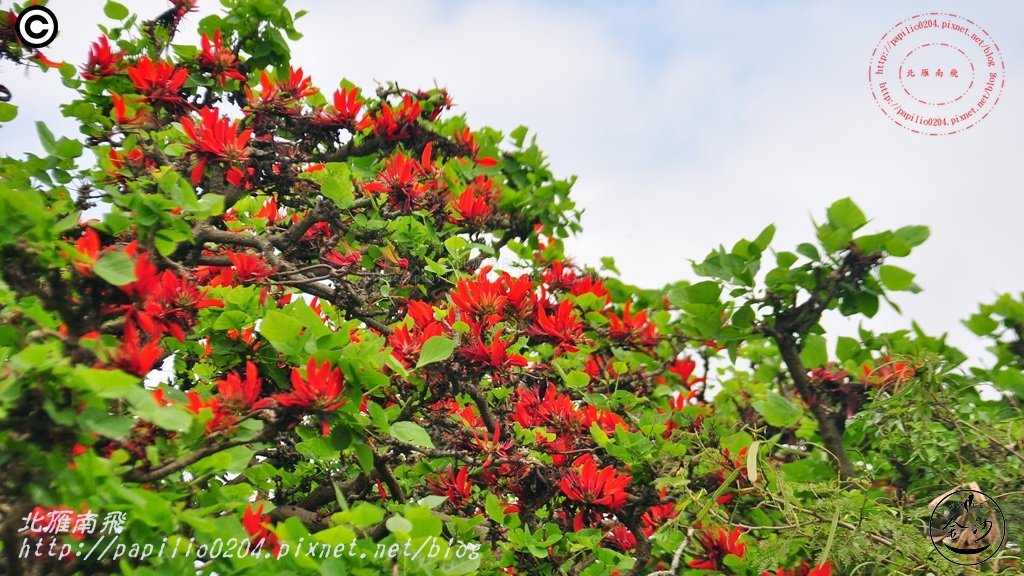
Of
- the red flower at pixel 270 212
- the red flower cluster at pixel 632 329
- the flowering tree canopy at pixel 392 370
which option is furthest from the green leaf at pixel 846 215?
the red flower at pixel 270 212

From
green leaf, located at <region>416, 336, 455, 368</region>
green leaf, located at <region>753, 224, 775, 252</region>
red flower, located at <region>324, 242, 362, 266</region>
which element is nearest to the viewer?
green leaf, located at <region>416, 336, 455, 368</region>

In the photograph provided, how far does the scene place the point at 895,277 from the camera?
273 centimetres

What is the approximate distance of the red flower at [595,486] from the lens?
8.68 ft

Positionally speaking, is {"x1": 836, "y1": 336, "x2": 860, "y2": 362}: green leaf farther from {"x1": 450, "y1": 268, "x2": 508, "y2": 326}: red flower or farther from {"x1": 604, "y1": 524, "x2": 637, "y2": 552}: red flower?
{"x1": 450, "y1": 268, "x2": 508, "y2": 326}: red flower

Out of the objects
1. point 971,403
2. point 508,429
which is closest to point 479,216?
point 508,429

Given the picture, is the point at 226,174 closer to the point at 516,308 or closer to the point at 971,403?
the point at 516,308

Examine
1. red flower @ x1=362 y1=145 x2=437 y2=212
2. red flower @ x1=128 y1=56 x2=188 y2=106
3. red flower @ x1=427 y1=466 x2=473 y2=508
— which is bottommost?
red flower @ x1=427 y1=466 x2=473 y2=508

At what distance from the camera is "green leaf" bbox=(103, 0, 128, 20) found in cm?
390

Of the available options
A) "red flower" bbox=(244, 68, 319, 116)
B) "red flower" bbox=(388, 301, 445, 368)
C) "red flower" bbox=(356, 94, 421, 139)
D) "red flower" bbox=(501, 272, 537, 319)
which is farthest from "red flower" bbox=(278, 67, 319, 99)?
"red flower" bbox=(388, 301, 445, 368)

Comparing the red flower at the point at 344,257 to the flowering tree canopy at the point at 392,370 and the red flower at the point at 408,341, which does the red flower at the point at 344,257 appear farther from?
the red flower at the point at 408,341

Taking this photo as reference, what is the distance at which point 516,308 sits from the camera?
3.13 m

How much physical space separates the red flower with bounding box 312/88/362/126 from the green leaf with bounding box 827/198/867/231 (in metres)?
1.99

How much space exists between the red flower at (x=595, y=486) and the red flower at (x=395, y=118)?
6.41ft

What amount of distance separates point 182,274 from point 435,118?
2251mm
